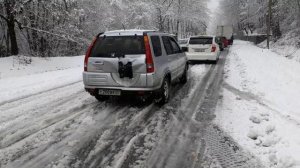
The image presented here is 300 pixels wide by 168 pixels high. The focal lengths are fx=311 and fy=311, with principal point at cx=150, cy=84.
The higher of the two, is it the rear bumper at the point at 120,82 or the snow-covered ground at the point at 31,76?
the rear bumper at the point at 120,82

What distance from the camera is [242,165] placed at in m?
4.56

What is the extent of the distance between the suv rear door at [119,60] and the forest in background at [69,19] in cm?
1176

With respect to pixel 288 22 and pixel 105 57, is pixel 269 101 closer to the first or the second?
pixel 105 57

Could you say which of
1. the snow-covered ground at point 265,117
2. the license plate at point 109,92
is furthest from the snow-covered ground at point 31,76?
the snow-covered ground at point 265,117

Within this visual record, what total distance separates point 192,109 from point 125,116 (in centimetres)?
174

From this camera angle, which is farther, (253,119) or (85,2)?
(85,2)

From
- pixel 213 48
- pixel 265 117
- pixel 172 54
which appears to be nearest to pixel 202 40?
pixel 213 48

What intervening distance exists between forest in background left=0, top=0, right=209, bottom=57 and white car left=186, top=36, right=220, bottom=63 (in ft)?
27.5

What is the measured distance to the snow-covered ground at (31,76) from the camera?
9.93 meters

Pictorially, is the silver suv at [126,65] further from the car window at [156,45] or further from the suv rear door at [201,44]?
the suv rear door at [201,44]

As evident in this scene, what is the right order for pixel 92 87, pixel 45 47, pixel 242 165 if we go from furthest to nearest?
1. pixel 45 47
2. pixel 92 87
3. pixel 242 165

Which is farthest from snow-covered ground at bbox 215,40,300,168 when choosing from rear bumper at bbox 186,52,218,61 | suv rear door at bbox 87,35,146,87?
rear bumper at bbox 186,52,218,61

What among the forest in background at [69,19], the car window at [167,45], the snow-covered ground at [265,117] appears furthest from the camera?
the forest in background at [69,19]

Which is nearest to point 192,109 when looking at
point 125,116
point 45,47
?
point 125,116
